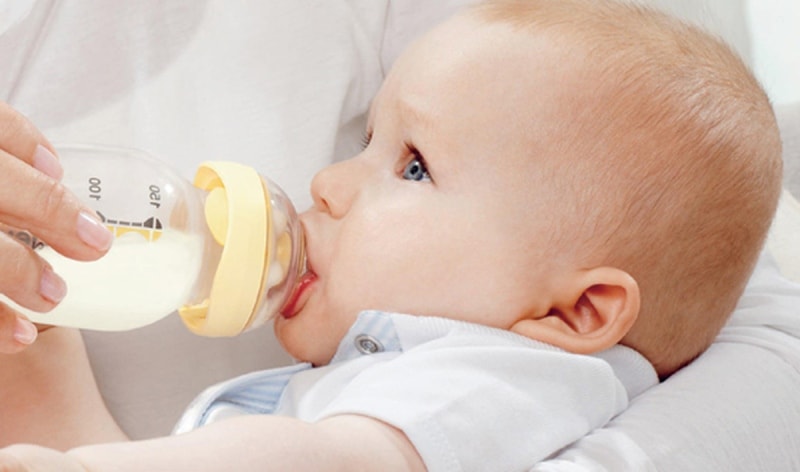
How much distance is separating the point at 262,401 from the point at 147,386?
16cm

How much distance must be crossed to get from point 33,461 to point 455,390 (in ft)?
1.19

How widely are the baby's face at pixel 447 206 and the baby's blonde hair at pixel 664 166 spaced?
0.03 meters

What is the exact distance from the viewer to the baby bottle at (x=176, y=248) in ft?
2.96

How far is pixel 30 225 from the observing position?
74cm

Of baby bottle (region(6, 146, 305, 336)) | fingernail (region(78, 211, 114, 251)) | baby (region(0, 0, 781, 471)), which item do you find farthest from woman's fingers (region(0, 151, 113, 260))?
baby (region(0, 0, 781, 471))

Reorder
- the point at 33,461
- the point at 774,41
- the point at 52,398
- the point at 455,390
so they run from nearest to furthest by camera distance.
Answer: the point at 33,461
the point at 455,390
the point at 52,398
the point at 774,41

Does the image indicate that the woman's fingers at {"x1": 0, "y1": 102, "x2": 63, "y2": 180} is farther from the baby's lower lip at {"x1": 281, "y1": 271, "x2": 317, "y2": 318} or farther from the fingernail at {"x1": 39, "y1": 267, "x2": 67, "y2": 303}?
the baby's lower lip at {"x1": 281, "y1": 271, "x2": 317, "y2": 318}

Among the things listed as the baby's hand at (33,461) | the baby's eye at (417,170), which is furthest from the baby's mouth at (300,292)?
the baby's hand at (33,461)

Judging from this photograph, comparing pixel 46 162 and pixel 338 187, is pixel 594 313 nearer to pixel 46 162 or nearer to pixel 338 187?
pixel 338 187

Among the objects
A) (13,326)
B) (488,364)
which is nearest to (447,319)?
(488,364)

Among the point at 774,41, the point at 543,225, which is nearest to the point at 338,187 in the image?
the point at 543,225

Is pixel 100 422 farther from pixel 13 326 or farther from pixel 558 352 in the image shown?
pixel 558 352

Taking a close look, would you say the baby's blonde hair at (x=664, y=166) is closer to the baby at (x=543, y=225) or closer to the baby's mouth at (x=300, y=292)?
the baby at (x=543, y=225)

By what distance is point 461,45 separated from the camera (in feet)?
3.43
